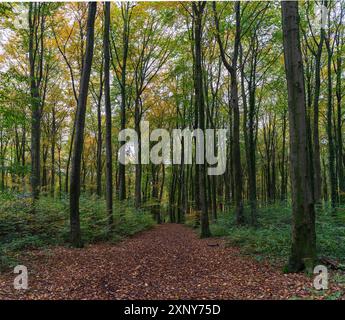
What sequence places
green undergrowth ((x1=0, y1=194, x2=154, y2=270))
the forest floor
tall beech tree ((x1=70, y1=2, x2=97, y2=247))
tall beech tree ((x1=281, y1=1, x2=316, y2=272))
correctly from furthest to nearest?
tall beech tree ((x1=70, y1=2, x2=97, y2=247)) → green undergrowth ((x1=0, y1=194, x2=154, y2=270)) → tall beech tree ((x1=281, y1=1, x2=316, y2=272)) → the forest floor

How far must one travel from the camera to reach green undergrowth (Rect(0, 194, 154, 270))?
26.9ft

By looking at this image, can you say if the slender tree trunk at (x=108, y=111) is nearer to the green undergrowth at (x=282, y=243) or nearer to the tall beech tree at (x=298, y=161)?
the green undergrowth at (x=282, y=243)

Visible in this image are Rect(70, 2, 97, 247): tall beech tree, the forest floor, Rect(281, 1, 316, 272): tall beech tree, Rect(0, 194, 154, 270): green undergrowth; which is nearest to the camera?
the forest floor

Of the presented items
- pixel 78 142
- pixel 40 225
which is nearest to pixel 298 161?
pixel 78 142

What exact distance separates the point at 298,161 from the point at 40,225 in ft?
28.8

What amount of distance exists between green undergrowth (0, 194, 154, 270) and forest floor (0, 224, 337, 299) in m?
0.67

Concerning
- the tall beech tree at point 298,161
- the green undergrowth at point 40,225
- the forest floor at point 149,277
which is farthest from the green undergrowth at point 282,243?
the green undergrowth at point 40,225

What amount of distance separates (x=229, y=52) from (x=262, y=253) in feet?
48.4

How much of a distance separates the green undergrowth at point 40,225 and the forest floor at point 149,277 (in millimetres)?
666

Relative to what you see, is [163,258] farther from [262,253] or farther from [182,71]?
[182,71]

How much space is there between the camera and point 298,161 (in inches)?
218

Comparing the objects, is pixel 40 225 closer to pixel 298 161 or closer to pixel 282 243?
pixel 282 243

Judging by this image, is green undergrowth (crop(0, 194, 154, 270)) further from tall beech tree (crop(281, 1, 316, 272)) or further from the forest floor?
tall beech tree (crop(281, 1, 316, 272))

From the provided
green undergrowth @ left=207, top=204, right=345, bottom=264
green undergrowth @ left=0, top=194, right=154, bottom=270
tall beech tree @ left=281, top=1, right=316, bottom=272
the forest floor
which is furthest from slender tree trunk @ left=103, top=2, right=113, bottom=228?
tall beech tree @ left=281, top=1, right=316, bottom=272
